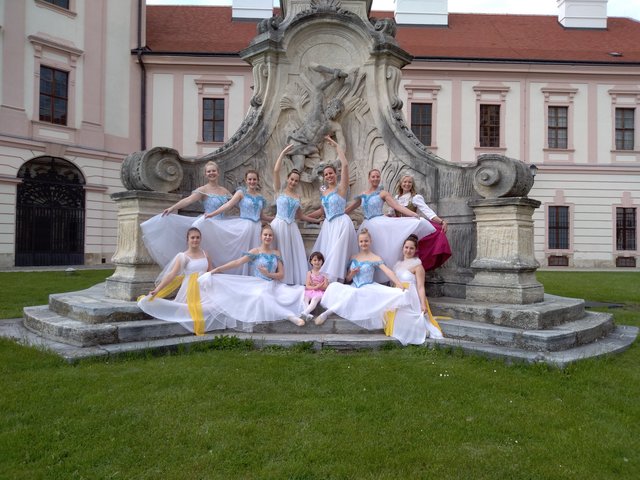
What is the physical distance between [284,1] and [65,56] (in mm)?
15884

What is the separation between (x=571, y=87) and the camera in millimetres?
25234

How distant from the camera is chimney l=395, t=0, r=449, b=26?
2827 cm

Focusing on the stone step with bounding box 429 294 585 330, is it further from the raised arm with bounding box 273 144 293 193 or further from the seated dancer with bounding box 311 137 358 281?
the raised arm with bounding box 273 144 293 193

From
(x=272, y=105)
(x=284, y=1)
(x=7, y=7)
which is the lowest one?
(x=272, y=105)

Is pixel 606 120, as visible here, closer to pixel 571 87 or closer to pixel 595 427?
pixel 571 87

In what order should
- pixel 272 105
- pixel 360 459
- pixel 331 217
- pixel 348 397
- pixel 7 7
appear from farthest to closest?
pixel 7 7, pixel 272 105, pixel 331 217, pixel 348 397, pixel 360 459

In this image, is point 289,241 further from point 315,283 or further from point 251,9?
point 251,9

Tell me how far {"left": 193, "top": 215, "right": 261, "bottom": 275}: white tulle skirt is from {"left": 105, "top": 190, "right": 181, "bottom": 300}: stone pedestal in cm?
60

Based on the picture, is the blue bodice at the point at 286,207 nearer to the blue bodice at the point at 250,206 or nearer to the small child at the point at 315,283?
the blue bodice at the point at 250,206

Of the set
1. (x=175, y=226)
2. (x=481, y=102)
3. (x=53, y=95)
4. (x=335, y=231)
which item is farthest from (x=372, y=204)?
(x=481, y=102)

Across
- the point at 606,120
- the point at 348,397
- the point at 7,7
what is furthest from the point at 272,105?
the point at 606,120

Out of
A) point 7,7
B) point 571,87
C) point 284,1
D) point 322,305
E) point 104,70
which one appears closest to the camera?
point 322,305

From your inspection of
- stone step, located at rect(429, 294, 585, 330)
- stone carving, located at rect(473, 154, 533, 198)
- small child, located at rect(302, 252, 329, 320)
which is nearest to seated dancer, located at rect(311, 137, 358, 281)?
small child, located at rect(302, 252, 329, 320)

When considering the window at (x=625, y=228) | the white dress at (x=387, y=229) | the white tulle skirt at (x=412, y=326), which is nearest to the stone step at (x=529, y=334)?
the white tulle skirt at (x=412, y=326)
